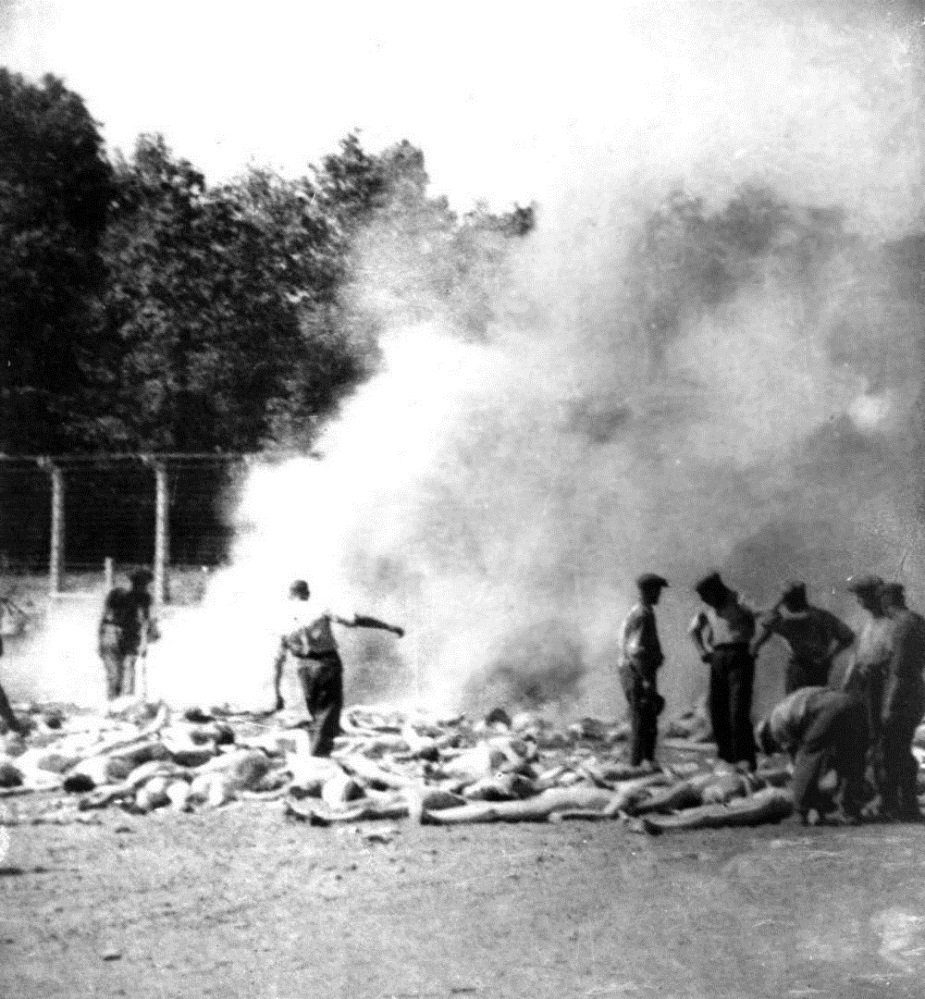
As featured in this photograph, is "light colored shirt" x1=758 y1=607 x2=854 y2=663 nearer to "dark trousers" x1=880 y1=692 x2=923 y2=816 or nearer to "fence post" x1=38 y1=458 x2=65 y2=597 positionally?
"dark trousers" x1=880 y1=692 x2=923 y2=816

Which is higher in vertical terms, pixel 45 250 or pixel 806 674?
pixel 45 250

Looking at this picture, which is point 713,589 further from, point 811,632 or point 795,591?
point 811,632

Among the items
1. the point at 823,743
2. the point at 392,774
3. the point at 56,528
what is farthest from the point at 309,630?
the point at 823,743

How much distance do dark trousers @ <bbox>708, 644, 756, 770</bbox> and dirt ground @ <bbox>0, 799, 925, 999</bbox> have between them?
1.05 meters

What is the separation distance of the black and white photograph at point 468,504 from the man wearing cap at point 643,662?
25mm

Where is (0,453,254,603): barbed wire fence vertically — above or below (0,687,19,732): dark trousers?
above

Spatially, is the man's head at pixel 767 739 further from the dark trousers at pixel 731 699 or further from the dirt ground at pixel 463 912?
the dirt ground at pixel 463 912

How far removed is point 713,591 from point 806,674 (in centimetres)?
81

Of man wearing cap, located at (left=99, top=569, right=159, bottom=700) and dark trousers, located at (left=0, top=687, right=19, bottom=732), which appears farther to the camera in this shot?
man wearing cap, located at (left=99, top=569, right=159, bottom=700)

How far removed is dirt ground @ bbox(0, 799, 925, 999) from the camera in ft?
14.1

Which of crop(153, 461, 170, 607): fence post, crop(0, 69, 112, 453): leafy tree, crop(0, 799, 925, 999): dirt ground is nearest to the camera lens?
crop(0, 799, 925, 999): dirt ground

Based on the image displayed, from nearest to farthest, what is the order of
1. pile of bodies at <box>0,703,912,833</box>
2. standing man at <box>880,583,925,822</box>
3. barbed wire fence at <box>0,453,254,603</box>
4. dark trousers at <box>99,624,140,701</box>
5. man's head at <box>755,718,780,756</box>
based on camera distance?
1. standing man at <box>880,583,925,822</box>
2. pile of bodies at <box>0,703,912,833</box>
3. man's head at <box>755,718,780,756</box>
4. barbed wire fence at <box>0,453,254,603</box>
5. dark trousers at <box>99,624,140,701</box>

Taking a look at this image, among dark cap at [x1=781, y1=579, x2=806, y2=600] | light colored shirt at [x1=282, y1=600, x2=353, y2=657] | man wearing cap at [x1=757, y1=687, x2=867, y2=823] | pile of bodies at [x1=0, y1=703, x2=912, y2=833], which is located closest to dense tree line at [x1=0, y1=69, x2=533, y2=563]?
light colored shirt at [x1=282, y1=600, x2=353, y2=657]

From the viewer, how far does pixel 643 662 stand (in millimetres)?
6875
